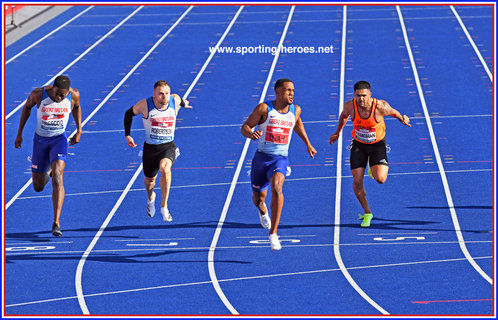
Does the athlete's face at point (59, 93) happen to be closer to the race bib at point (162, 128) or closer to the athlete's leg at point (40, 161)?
the athlete's leg at point (40, 161)

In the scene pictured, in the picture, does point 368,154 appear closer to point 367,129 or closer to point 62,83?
point 367,129

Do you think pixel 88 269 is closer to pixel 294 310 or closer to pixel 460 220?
Answer: pixel 294 310

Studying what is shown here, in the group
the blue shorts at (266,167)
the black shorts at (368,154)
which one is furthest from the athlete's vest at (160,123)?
the black shorts at (368,154)

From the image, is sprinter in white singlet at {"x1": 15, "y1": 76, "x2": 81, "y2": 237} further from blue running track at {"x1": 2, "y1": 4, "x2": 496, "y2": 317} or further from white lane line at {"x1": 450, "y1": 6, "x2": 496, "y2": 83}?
white lane line at {"x1": 450, "y1": 6, "x2": 496, "y2": 83}

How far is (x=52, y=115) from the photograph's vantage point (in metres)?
13.1

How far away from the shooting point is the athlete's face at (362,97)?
12.8m

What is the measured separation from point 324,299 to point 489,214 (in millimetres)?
4130

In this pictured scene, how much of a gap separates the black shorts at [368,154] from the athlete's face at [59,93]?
349cm

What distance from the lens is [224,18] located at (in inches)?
1305

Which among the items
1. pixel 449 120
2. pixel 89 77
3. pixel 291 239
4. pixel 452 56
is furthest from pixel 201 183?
pixel 452 56

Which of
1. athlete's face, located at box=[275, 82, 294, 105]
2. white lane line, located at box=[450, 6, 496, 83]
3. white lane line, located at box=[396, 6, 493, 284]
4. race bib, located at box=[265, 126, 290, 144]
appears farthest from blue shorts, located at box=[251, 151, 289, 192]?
white lane line, located at box=[450, 6, 496, 83]

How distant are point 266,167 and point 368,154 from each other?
177 centimetres

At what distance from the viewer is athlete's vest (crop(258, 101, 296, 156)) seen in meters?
12.1

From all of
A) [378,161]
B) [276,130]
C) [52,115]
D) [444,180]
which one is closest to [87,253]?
[52,115]
